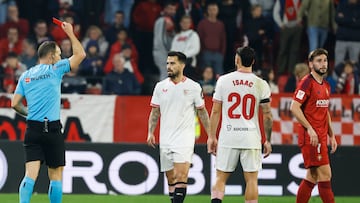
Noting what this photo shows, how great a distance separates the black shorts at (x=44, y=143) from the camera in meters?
14.3

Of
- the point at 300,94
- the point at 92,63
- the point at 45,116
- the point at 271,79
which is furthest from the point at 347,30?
the point at 45,116

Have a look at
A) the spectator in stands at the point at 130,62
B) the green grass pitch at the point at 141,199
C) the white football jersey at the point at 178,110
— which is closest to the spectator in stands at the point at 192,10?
the spectator in stands at the point at 130,62

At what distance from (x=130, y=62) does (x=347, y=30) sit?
4341mm

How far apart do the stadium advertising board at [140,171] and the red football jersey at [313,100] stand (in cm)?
350

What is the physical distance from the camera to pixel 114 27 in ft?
78.1

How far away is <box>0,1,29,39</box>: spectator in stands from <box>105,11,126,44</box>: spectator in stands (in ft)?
5.42

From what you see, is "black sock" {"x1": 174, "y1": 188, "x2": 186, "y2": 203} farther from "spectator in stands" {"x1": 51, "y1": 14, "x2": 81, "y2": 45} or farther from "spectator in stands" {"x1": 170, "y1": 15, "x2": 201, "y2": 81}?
"spectator in stands" {"x1": 51, "y1": 14, "x2": 81, "y2": 45}

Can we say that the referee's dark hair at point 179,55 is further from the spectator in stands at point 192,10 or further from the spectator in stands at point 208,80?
the spectator in stands at point 192,10

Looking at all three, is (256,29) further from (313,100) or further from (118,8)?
(313,100)

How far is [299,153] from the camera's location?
1867cm

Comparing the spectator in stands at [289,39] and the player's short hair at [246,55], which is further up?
the spectator in stands at [289,39]

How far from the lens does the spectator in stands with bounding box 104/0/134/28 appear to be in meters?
24.1

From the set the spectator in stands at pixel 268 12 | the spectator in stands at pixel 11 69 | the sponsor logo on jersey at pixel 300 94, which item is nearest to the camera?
the sponsor logo on jersey at pixel 300 94

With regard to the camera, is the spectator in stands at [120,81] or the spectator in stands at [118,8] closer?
the spectator in stands at [120,81]
